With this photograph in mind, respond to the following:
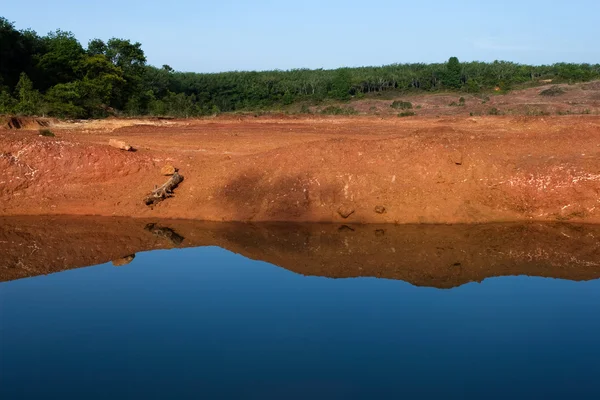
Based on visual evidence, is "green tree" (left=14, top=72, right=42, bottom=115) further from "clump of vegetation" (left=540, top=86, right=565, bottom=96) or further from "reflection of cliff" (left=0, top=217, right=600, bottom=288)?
"clump of vegetation" (left=540, top=86, right=565, bottom=96)

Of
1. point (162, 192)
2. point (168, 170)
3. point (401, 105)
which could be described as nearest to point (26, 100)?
point (168, 170)

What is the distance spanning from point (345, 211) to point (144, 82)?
3808cm

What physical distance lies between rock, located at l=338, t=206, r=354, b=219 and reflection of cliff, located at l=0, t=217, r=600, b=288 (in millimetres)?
431

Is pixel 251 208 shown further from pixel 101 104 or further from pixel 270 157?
pixel 101 104

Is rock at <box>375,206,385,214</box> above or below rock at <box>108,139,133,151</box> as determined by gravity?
below

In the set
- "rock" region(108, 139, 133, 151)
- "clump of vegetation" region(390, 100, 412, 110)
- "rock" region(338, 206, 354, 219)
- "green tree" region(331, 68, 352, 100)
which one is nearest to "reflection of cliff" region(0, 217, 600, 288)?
"rock" region(338, 206, 354, 219)

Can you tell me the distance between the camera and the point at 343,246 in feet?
46.2

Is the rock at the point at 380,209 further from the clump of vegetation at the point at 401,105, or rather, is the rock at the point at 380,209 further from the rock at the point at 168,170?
the clump of vegetation at the point at 401,105

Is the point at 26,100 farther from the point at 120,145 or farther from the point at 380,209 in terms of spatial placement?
the point at 380,209

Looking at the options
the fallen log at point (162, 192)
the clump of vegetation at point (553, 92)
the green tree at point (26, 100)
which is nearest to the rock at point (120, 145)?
the fallen log at point (162, 192)

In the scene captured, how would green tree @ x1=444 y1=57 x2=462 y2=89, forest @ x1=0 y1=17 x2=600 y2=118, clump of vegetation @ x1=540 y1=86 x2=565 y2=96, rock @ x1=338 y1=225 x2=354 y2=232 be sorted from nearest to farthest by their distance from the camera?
rock @ x1=338 y1=225 x2=354 y2=232
forest @ x1=0 y1=17 x2=600 y2=118
clump of vegetation @ x1=540 y1=86 x2=565 y2=96
green tree @ x1=444 y1=57 x2=462 y2=89

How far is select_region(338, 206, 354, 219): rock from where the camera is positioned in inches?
632

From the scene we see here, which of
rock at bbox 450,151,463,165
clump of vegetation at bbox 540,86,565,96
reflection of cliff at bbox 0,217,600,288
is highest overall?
clump of vegetation at bbox 540,86,565,96

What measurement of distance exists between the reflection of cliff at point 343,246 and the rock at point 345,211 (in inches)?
17.0
